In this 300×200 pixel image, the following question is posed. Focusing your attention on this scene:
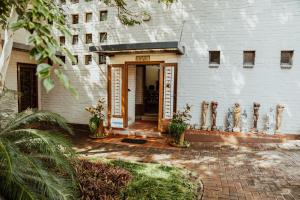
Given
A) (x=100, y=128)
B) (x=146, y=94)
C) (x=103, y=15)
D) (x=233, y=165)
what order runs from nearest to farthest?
(x=233, y=165), (x=100, y=128), (x=103, y=15), (x=146, y=94)

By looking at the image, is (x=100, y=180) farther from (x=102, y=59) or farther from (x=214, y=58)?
(x=102, y=59)

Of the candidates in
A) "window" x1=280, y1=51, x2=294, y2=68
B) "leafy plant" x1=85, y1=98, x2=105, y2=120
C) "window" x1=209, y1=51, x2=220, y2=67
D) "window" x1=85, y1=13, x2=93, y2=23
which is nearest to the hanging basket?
"leafy plant" x1=85, y1=98, x2=105, y2=120

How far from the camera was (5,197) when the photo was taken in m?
2.43

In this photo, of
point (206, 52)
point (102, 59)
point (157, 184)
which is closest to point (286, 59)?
point (206, 52)

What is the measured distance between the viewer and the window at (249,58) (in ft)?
20.0

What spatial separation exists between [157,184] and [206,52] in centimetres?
427

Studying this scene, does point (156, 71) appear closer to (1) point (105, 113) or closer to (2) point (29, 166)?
(1) point (105, 113)

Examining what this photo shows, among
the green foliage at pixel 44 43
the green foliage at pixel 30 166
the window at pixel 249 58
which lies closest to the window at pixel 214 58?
the window at pixel 249 58

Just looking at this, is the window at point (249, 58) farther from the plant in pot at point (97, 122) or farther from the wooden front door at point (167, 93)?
the plant in pot at point (97, 122)

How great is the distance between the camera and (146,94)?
10.0 meters

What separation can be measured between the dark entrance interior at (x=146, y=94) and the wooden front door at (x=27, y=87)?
12.8 feet

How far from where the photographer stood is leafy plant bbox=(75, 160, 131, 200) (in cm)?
304

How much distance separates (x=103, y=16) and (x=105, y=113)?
3.31m

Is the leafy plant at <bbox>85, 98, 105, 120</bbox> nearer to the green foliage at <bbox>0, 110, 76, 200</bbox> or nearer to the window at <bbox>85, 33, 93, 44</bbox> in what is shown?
the window at <bbox>85, 33, 93, 44</bbox>
